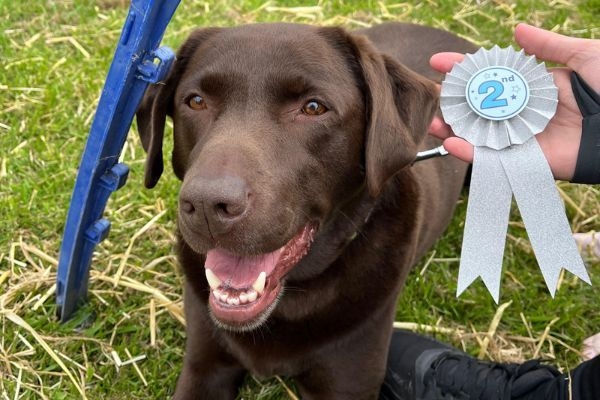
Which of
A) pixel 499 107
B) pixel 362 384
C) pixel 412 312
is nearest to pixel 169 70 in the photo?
pixel 499 107

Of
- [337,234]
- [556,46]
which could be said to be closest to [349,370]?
[337,234]

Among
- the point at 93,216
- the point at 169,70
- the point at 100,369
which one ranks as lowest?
the point at 100,369

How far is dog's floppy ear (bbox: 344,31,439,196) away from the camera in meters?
2.24

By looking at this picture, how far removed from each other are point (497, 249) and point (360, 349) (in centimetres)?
60

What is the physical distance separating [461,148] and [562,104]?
431mm

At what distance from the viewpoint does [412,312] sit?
3191 mm

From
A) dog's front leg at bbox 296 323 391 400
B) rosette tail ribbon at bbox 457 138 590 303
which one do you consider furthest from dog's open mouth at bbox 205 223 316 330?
rosette tail ribbon at bbox 457 138 590 303

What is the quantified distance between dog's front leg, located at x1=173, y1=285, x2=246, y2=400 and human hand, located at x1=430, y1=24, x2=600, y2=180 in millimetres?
1069

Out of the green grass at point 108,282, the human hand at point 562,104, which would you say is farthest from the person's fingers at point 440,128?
the green grass at point 108,282

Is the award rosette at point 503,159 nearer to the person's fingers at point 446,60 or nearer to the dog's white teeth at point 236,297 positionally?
the person's fingers at point 446,60

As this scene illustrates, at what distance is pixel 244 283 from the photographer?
7.29ft

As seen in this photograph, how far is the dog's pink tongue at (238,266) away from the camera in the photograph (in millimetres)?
2217

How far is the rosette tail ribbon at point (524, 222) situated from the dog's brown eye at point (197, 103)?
0.93m

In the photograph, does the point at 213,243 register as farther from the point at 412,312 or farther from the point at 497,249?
the point at 412,312
